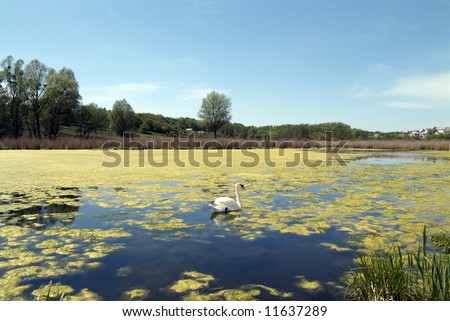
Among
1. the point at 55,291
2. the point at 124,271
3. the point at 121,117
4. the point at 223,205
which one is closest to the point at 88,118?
the point at 121,117

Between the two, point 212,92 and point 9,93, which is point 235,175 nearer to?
point 9,93

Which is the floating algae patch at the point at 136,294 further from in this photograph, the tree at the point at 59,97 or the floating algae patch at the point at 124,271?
the tree at the point at 59,97

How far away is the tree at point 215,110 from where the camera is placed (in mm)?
65250

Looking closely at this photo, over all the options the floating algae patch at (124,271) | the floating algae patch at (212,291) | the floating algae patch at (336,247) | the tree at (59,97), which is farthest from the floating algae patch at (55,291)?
the tree at (59,97)

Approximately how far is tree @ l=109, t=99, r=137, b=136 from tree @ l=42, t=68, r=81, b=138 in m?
12.3

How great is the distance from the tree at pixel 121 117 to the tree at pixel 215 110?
13.8 metres

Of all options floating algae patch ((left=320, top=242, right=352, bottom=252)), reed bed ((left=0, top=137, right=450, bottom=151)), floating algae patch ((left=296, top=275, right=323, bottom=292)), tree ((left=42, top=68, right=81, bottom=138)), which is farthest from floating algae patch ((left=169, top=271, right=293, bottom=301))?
tree ((left=42, top=68, right=81, bottom=138))

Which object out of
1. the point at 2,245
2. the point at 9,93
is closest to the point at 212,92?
the point at 9,93

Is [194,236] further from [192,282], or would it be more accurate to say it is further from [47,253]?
[47,253]

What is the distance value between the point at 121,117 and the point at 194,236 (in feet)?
199

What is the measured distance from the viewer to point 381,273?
3.18m

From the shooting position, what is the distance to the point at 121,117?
62.4 meters

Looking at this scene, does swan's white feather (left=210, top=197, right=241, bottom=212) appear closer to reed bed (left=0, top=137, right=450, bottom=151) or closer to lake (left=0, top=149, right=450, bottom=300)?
lake (left=0, top=149, right=450, bottom=300)
